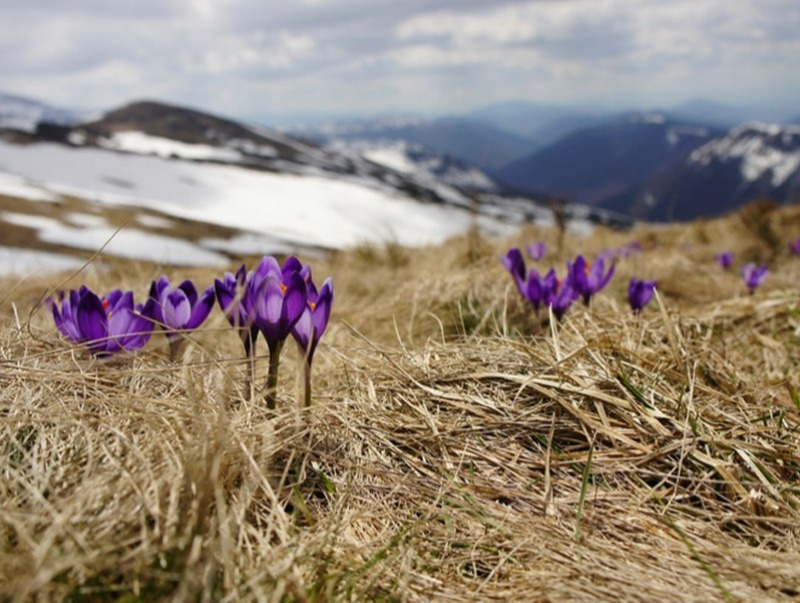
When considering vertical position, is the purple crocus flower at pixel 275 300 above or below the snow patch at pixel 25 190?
below

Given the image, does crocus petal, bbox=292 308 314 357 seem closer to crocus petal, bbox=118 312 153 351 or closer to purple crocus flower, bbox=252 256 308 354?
purple crocus flower, bbox=252 256 308 354

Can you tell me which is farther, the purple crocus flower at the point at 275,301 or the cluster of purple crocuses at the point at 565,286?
the cluster of purple crocuses at the point at 565,286

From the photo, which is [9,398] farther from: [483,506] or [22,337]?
[483,506]

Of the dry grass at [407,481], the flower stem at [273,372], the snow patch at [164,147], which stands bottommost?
the dry grass at [407,481]

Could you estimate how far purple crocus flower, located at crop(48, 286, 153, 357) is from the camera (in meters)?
1.83

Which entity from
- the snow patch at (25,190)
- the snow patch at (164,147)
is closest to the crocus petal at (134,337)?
the snow patch at (25,190)

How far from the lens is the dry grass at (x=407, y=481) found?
1.10 m

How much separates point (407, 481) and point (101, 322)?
1009mm

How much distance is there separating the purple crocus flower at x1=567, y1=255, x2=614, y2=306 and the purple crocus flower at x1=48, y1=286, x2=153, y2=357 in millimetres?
1779

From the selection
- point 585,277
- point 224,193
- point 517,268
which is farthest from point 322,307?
point 224,193

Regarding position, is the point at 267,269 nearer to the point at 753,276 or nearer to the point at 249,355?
the point at 249,355

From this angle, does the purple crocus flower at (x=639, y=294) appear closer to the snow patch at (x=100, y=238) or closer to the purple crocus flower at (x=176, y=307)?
the purple crocus flower at (x=176, y=307)

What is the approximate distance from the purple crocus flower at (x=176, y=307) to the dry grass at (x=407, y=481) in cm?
14

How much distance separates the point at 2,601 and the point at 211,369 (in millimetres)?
880
